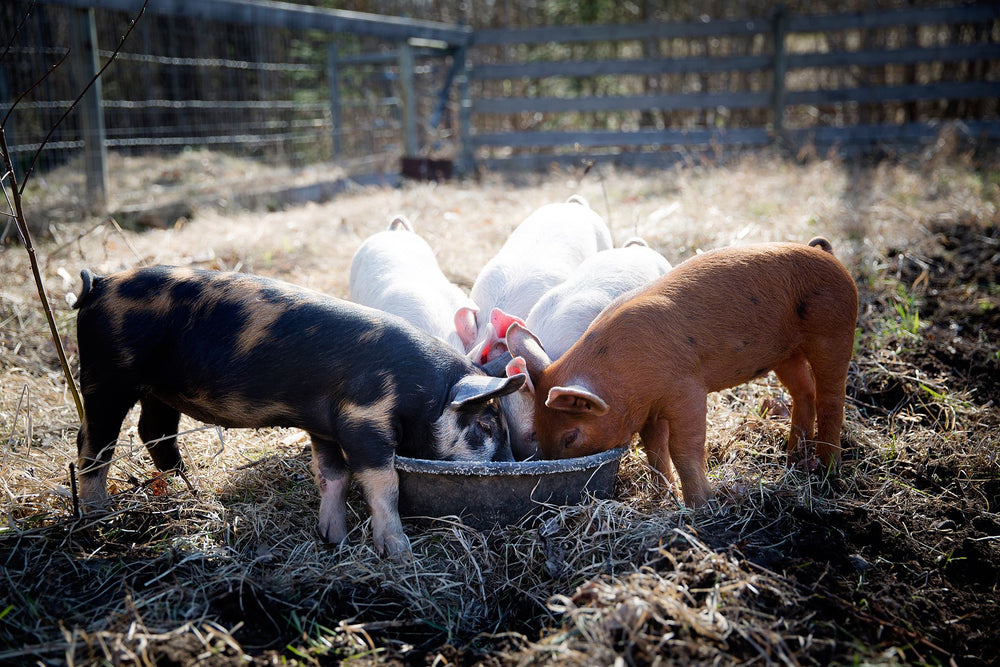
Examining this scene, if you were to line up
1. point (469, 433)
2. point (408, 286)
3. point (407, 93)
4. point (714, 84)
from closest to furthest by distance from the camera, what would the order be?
1. point (469, 433)
2. point (408, 286)
3. point (407, 93)
4. point (714, 84)

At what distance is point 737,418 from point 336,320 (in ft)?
6.51

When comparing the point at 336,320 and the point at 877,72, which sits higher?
the point at 877,72

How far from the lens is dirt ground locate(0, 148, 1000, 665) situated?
88.6 inches

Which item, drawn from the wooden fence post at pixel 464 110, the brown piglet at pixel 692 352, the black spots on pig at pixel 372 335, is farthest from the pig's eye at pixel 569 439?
the wooden fence post at pixel 464 110

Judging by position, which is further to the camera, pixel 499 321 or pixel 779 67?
pixel 779 67

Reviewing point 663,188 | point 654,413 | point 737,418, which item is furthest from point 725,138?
point 654,413

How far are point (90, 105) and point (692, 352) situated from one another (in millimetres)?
5855

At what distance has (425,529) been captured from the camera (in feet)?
9.74

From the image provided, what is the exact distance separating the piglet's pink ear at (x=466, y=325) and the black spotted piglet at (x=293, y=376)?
0.68 meters

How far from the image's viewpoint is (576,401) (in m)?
2.85

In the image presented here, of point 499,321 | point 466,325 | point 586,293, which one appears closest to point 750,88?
point 586,293

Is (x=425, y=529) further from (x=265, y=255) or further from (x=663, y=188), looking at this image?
(x=663, y=188)

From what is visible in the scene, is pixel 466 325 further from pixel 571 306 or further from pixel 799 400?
pixel 799 400

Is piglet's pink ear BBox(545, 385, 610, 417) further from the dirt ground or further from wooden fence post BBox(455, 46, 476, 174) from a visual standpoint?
wooden fence post BBox(455, 46, 476, 174)
